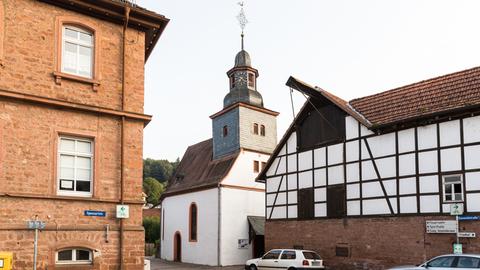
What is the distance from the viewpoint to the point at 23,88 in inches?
558

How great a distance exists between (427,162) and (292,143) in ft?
28.7

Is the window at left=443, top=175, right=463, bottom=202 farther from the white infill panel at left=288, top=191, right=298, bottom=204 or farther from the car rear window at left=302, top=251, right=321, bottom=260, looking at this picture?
the white infill panel at left=288, top=191, right=298, bottom=204

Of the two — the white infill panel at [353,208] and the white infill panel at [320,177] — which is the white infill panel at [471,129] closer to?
the white infill panel at [353,208]

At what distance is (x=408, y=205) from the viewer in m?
21.7

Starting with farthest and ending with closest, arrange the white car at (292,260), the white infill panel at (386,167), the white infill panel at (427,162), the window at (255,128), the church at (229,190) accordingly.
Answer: the window at (255,128) → the church at (229,190) → the white car at (292,260) → the white infill panel at (386,167) → the white infill panel at (427,162)

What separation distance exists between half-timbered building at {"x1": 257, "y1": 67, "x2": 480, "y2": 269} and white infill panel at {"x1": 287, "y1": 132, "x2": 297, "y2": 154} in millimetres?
57

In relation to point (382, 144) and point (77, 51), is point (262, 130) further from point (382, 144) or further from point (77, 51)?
point (77, 51)

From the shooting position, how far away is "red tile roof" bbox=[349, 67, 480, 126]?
21.1 m

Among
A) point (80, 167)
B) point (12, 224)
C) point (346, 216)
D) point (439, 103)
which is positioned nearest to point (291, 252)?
point (346, 216)

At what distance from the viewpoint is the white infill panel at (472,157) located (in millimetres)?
19641

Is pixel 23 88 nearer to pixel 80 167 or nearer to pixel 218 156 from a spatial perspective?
pixel 80 167

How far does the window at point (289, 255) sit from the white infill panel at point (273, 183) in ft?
19.1

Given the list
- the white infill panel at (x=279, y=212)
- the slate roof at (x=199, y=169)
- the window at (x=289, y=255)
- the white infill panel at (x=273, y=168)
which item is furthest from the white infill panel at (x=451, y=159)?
the slate roof at (x=199, y=169)

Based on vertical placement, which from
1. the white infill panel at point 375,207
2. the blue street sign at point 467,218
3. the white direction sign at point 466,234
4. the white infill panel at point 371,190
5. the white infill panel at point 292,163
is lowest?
the white direction sign at point 466,234
